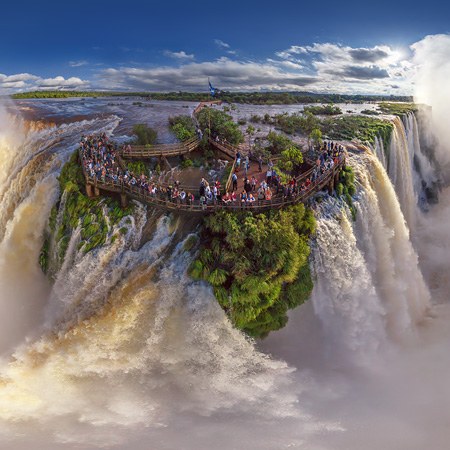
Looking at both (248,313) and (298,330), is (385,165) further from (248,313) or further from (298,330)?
(248,313)

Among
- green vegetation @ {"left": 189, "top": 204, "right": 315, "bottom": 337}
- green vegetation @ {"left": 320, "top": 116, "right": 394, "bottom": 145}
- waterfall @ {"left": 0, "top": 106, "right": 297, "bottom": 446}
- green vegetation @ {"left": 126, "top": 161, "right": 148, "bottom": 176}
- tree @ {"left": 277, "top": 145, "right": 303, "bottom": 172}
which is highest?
green vegetation @ {"left": 320, "top": 116, "right": 394, "bottom": 145}

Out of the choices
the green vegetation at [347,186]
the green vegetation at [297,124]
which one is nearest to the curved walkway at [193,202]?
the green vegetation at [347,186]

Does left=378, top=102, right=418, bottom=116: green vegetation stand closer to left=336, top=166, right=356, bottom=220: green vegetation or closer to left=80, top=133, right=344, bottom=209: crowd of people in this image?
left=336, top=166, right=356, bottom=220: green vegetation

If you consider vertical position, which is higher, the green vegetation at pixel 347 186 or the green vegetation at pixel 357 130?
the green vegetation at pixel 357 130

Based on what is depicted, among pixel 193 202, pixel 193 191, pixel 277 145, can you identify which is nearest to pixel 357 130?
pixel 277 145

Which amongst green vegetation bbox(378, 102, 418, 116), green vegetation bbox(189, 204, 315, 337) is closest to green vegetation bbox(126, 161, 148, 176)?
green vegetation bbox(189, 204, 315, 337)

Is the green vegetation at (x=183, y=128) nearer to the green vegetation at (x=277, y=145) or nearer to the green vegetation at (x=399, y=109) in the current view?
the green vegetation at (x=277, y=145)

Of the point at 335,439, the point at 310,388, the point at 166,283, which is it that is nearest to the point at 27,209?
the point at 166,283
